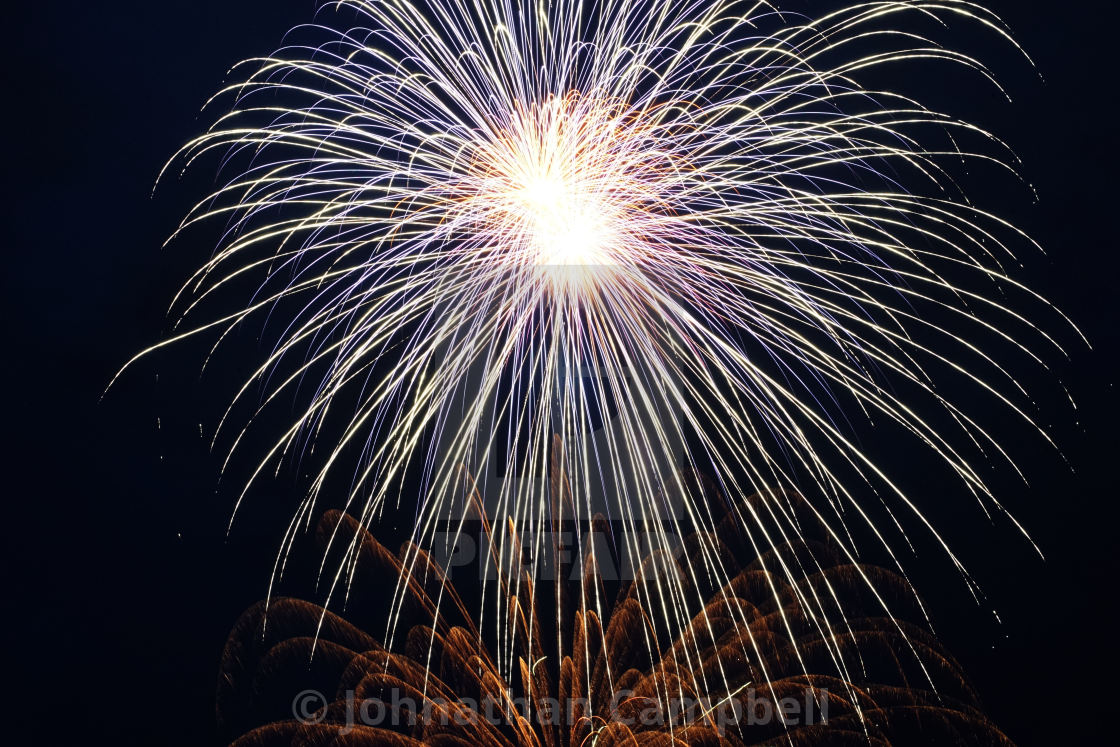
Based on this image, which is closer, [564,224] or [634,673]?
[564,224]

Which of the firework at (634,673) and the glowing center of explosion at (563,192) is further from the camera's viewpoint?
the firework at (634,673)

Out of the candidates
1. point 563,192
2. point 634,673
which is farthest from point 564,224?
point 634,673

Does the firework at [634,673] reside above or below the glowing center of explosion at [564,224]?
below

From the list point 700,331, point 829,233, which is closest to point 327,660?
point 700,331

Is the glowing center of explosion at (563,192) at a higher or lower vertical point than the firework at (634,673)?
higher

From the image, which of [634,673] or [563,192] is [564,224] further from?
[634,673]

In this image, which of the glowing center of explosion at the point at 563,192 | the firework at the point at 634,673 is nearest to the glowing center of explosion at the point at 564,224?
the glowing center of explosion at the point at 563,192

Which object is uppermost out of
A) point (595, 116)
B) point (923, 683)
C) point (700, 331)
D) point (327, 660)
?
point (595, 116)

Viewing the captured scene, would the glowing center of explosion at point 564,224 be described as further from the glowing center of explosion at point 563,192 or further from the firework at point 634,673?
the firework at point 634,673

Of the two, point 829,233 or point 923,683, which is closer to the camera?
point 829,233

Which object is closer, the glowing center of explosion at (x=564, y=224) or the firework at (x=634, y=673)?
the glowing center of explosion at (x=564, y=224)

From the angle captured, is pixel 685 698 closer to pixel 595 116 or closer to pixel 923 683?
pixel 923 683
